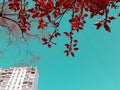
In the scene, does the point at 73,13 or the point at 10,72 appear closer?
the point at 73,13

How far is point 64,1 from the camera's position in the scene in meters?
2.83

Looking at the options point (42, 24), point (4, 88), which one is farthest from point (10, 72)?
point (42, 24)

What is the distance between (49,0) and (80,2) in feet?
1.08

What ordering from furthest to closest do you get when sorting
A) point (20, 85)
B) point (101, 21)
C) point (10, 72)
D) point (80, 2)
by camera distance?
1. point (10, 72)
2. point (20, 85)
3. point (80, 2)
4. point (101, 21)

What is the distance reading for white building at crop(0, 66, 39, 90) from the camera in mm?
74500

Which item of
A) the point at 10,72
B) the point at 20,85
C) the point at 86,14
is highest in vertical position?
the point at 10,72

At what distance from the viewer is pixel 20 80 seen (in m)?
76.2

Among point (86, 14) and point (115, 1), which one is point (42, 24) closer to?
point (86, 14)

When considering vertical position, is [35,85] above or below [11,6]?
above

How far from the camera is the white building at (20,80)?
7450 cm

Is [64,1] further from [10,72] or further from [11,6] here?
[10,72]

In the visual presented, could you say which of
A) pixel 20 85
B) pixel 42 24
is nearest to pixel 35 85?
pixel 20 85

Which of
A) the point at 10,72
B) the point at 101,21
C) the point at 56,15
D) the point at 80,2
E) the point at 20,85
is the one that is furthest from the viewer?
the point at 10,72

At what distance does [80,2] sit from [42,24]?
56cm
